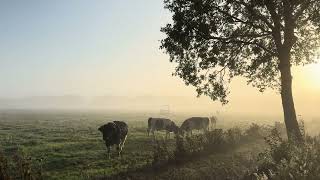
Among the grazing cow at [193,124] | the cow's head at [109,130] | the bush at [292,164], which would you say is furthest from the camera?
the grazing cow at [193,124]

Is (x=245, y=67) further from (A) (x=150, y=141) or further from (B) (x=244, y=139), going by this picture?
(A) (x=150, y=141)

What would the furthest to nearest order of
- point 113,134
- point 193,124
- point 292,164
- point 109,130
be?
point 193,124 → point 109,130 → point 113,134 → point 292,164

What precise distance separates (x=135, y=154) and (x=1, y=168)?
21.0 metres

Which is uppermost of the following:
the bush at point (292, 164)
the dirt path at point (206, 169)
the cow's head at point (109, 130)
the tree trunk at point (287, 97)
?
the tree trunk at point (287, 97)

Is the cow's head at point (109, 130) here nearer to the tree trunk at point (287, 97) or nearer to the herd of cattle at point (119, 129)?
the herd of cattle at point (119, 129)

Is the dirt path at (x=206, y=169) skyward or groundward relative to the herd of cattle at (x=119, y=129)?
groundward

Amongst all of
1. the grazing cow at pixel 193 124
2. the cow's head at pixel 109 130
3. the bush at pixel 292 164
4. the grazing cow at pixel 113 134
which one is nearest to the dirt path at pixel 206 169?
the bush at pixel 292 164

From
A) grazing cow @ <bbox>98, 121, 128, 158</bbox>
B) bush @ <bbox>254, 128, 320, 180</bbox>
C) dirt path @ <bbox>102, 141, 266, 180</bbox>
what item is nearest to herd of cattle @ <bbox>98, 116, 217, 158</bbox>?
→ grazing cow @ <bbox>98, 121, 128, 158</bbox>

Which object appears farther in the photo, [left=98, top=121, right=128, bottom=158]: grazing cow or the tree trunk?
[left=98, top=121, right=128, bottom=158]: grazing cow

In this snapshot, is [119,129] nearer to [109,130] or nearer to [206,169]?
[109,130]

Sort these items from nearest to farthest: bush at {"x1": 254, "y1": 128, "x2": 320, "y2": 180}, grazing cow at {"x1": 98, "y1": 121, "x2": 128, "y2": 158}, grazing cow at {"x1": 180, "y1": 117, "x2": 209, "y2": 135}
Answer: bush at {"x1": 254, "y1": 128, "x2": 320, "y2": 180} → grazing cow at {"x1": 98, "y1": 121, "x2": 128, "y2": 158} → grazing cow at {"x1": 180, "y1": 117, "x2": 209, "y2": 135}

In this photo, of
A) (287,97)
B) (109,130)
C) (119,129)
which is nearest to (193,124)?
(119,129)

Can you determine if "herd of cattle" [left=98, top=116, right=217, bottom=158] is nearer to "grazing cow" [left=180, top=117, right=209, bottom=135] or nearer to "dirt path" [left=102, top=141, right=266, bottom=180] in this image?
"grazing cow" [left=180, top=117, right=209, bottom=135]

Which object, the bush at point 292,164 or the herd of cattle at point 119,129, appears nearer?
the bush at point 292,164
